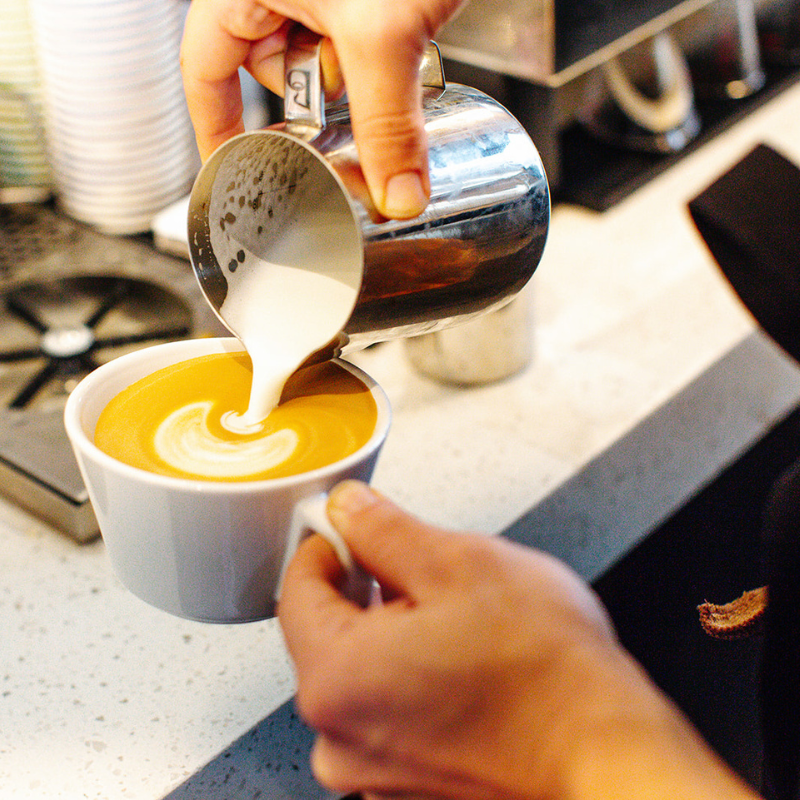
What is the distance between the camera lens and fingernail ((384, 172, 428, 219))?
0.51m

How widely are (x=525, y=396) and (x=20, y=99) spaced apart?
0.79 metres

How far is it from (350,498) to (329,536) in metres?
0.02

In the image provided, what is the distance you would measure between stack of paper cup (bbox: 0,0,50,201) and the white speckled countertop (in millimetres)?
591

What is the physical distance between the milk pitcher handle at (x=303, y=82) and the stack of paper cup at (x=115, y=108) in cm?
60

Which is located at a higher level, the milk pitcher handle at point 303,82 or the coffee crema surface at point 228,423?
the milk pitcher handle at point 303,82

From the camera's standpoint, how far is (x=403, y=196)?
0.51m

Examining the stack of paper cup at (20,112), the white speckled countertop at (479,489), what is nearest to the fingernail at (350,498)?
the white speckled countertop at (479,489)

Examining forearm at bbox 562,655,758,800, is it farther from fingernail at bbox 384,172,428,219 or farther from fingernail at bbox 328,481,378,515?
fingernail at bbox 384,172,428,219

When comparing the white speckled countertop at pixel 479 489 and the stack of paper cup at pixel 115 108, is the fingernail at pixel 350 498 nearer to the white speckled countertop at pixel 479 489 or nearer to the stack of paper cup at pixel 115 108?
the white speckled countertop at pixel 479 489

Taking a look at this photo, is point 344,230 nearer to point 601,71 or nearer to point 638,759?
point 638,759

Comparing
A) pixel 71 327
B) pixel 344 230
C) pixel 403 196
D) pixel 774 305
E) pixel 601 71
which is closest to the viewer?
pixel 403 196

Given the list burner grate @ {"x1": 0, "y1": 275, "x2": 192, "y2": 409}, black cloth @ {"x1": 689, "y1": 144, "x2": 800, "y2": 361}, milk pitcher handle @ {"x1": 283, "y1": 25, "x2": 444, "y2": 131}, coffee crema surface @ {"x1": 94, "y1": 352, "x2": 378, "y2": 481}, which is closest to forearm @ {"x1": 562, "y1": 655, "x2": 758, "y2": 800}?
coffee crema surface @ {"x1": 94, "y1": 352, "x2": 378, "y2": 481}

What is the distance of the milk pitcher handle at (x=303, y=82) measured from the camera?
529 mm

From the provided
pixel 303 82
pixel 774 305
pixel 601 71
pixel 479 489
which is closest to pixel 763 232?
pixel 774 305
